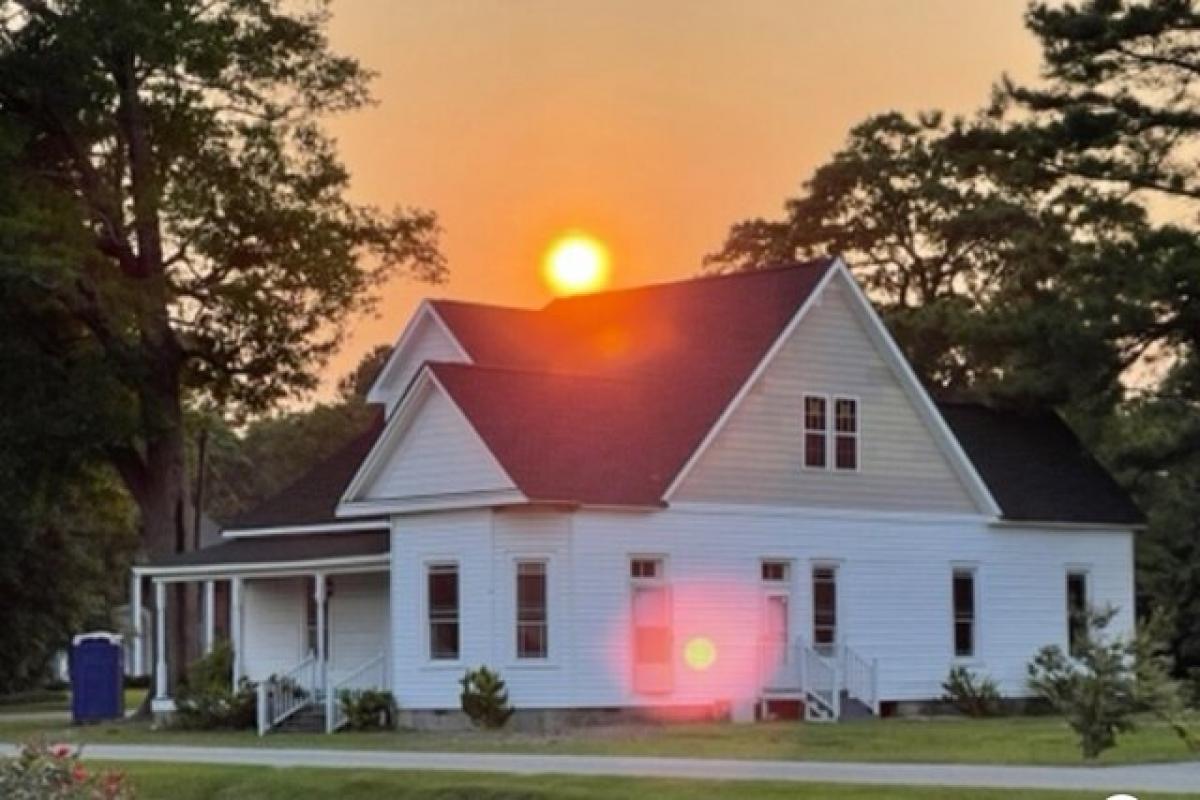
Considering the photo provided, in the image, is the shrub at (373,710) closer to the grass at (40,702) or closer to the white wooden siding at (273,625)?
the white wooden siding at (273,625)

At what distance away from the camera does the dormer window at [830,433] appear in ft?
156

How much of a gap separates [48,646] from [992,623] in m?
33.0

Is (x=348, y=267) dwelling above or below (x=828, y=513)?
above

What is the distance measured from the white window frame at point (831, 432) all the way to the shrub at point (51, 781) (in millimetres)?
26927

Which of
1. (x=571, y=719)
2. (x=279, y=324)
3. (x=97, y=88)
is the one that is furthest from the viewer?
(x=279, y=324)

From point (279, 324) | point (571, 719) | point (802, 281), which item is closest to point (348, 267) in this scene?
point (279, 324)

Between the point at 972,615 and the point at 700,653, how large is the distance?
26.8 ft

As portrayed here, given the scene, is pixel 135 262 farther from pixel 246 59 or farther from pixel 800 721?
pixel 800 721

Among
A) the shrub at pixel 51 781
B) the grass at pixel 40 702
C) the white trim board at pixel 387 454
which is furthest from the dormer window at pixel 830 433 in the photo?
the shrub at pixel 51 781

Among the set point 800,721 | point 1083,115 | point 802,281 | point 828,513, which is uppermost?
point 1083,115

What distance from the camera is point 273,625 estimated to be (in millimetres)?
50156

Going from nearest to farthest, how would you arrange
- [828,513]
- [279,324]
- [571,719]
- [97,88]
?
1. [571,719]
2. [828,513]
3. [97,88]
4. [279,324]

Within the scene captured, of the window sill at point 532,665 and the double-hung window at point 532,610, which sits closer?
the window sill at point 532,665

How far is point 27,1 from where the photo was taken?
51.4 meters
